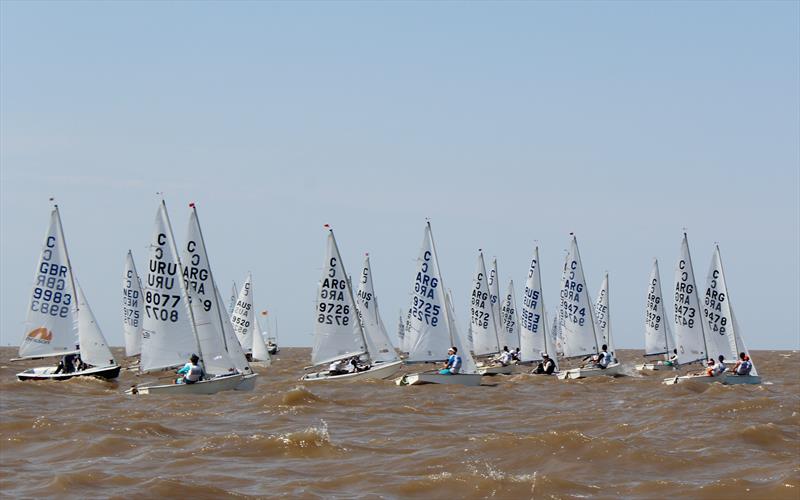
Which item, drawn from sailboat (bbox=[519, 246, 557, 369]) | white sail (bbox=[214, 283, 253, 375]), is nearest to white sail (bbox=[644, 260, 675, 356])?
sailboat (bbox=[519, 246, 557, 369])

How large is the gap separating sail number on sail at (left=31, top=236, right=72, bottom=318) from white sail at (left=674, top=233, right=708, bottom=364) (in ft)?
77.6

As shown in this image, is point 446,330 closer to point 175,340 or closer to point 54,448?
point 175,340

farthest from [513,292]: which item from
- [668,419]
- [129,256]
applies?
[668,419]

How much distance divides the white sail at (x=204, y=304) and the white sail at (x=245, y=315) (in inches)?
1425

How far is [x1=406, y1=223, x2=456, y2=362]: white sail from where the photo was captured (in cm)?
3662

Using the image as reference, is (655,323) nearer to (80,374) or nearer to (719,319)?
(719,319)

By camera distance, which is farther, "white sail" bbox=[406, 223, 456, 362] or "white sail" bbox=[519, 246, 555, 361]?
"white sail" bbox=[519, 246, 555, 361]

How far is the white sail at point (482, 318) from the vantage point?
168ft

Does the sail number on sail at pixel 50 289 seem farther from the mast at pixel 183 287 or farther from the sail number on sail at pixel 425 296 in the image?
the sail number on sail at pixel 425 296

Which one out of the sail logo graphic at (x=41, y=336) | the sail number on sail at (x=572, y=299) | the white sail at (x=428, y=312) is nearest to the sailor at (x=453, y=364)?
the white sail at (x=428, y=312)

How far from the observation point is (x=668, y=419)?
24125 mm

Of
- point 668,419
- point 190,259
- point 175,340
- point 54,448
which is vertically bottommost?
point 668,419

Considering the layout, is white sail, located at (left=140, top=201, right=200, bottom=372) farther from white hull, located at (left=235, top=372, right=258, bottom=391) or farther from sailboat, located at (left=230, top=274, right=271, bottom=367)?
sailboat, located at (left=230, top=274, right=271, bottom=367)

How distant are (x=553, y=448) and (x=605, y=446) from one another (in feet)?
3.09
